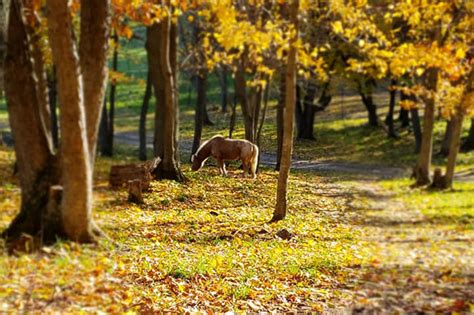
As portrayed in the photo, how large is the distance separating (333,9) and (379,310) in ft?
11.0

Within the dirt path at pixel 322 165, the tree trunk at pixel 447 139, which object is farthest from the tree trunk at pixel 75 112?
the tree trunk at pixel 447 139

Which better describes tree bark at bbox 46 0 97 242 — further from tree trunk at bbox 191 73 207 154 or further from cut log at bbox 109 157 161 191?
→ tree trunk at bbox 191 73 207 154

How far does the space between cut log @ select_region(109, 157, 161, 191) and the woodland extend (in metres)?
0.02

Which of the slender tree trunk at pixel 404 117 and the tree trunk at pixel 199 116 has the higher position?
the tree trunk at pixel 199 116

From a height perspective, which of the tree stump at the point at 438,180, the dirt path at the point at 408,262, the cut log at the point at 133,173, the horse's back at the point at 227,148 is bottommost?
the dirt path at the point at 408,262

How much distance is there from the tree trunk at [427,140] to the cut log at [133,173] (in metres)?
4.59

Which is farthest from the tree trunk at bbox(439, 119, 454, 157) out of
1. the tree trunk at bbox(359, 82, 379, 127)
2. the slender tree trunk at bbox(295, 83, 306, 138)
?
the slender tree trunk at bbox(295, 83, 306, 138)

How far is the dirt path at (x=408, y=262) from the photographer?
646 centimetres

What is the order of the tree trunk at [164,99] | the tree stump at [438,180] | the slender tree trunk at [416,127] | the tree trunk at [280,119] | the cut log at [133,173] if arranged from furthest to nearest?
the slender tree trunk at [416,127] < the tree stump at [438,180] < the tree trunk at [280,119] < the tree trunk at [164,99] < the cut log at [133,173]

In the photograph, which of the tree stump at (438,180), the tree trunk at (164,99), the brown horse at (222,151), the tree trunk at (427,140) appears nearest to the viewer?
the tree trunk at (164,99)

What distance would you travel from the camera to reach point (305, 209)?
5629mm

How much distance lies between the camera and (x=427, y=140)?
8117mm

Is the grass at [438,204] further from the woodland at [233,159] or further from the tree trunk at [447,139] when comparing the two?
the tree trunk at [447,139]

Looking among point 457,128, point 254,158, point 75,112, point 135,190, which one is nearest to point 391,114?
point 457,128
